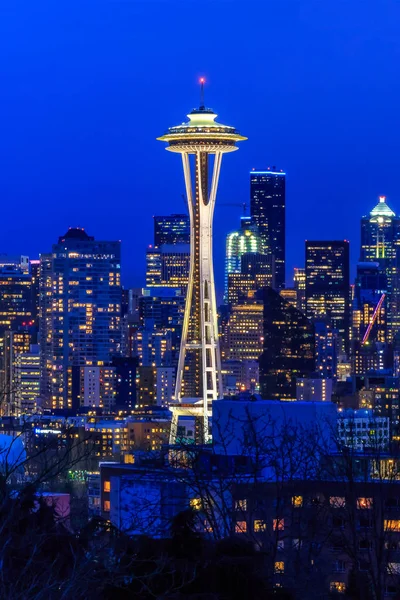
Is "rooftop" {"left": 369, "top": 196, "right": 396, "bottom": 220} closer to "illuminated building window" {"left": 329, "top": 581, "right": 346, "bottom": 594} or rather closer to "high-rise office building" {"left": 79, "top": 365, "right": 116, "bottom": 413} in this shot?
"high-rise office building" {"left": 79, "top": 365, "right": 116, "bottom": 413}

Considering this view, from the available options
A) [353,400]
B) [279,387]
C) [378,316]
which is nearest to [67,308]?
[279,387]

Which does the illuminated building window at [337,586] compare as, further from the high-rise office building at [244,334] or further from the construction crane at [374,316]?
the construction crane at [374,316]

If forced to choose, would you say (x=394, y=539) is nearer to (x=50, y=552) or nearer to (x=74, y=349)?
(x=50, y=552)

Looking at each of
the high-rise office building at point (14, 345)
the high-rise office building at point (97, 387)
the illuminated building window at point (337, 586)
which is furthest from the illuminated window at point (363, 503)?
the high-rise office building at point (14, 345)

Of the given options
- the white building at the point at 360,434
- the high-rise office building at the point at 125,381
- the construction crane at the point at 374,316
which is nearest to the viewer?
the white building at the point at 360,434

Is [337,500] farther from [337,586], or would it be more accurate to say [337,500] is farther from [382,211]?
[382,211]

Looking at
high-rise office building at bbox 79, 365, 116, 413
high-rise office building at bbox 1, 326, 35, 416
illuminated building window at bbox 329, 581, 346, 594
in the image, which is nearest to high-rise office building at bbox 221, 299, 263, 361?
high-rise office building at bbox 1, 326, 35, 416
